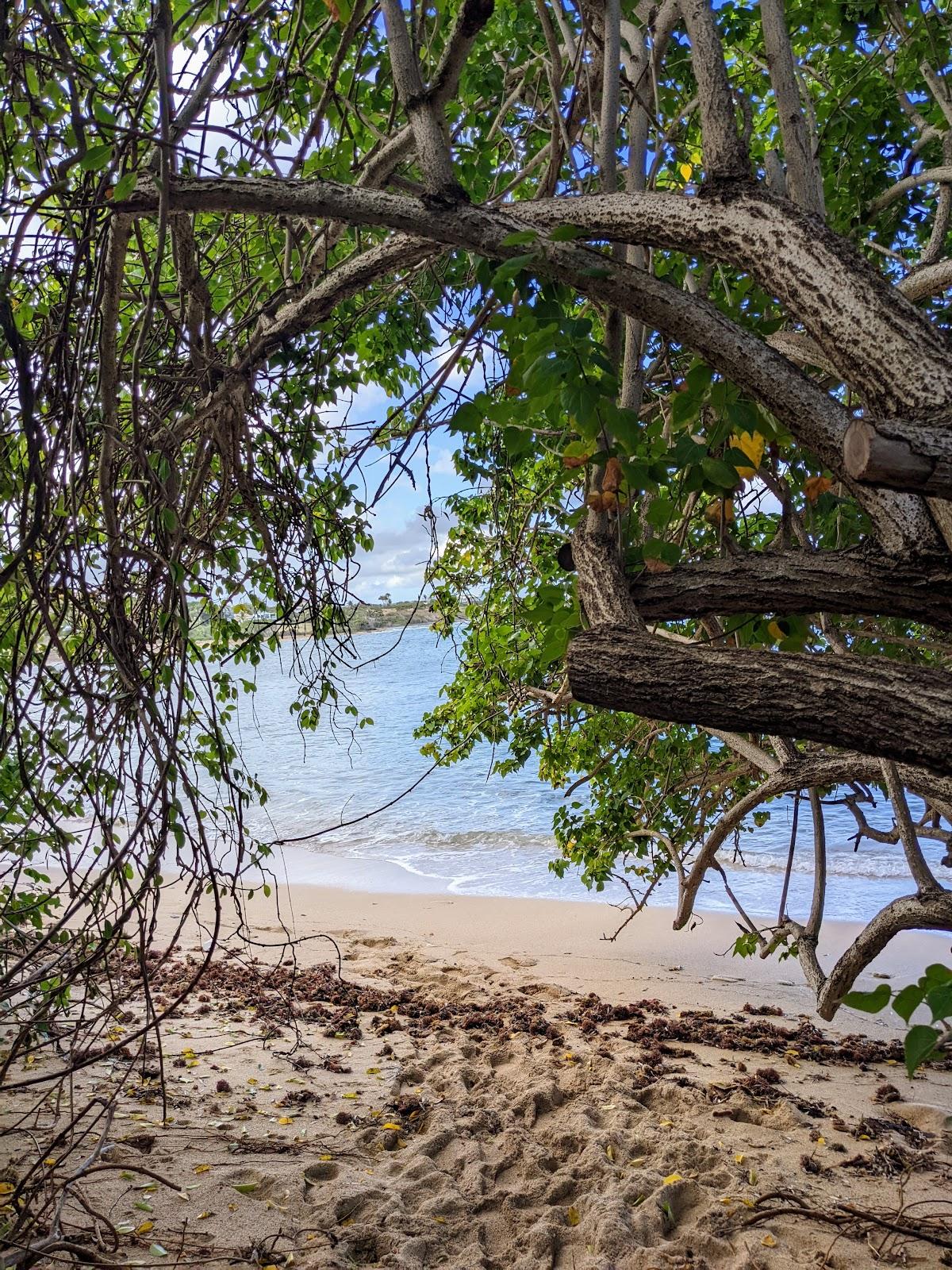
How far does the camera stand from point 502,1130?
11.4 ft

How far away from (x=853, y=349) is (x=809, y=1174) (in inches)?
111

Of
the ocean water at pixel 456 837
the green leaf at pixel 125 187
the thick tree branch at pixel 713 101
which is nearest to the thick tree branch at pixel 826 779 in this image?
the thick tree branch at pixel 713 101

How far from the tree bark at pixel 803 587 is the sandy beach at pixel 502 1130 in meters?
1.26

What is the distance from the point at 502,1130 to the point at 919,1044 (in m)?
2.62

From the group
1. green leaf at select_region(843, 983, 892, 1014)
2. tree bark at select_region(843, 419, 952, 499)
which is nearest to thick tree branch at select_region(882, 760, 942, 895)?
tree bark at select_region(843, 419, 952, 499)

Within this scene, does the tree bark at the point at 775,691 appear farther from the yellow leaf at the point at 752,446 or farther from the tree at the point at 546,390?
the yellow leaf at the point at 752,446

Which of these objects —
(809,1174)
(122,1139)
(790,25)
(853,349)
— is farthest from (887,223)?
(122,1139)

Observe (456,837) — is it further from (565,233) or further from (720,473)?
(565,233)

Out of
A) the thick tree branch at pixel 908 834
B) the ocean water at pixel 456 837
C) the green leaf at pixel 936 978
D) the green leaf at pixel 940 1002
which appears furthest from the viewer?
the ocean water at pixel 456 837

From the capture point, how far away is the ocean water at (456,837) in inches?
364

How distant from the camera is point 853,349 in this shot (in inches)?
71.9

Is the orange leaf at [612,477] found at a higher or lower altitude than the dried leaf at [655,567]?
higher

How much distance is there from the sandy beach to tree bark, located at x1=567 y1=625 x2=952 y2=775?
3.47ft

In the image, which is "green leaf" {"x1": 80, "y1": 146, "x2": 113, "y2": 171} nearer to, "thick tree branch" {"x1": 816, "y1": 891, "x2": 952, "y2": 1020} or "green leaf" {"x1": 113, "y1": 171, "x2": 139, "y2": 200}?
"green leaf" {"x1": 113, "y1": 171, "x2": 139, "y2": 200}
